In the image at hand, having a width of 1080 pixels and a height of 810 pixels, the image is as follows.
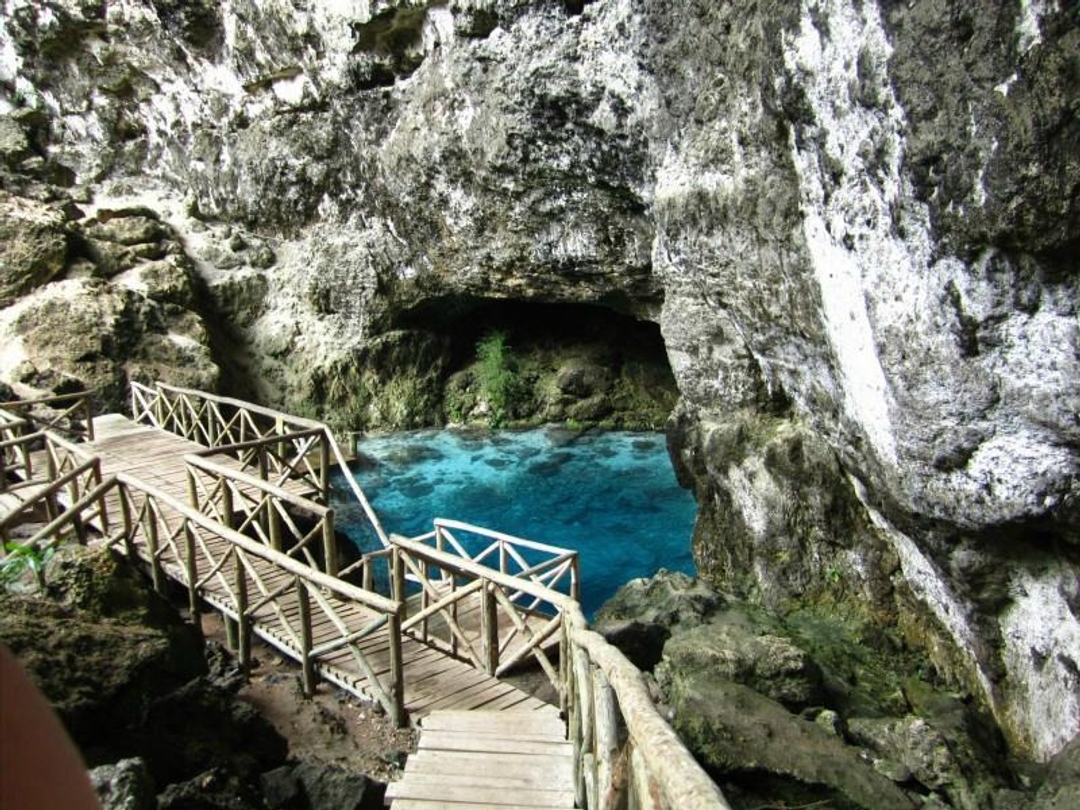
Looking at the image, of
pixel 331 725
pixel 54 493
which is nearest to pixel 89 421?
pixel 54 493

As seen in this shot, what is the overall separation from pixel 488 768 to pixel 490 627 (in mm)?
2026

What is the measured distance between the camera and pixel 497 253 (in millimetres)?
14641

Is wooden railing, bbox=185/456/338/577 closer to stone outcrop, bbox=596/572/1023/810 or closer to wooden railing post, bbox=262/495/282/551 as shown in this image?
wooden railing post, bbox=262/495/282/551

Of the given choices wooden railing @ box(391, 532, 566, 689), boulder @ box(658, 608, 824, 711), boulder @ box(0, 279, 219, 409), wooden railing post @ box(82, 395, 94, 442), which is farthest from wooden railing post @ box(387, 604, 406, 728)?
boulder @ box(0, 279, 219, 409)

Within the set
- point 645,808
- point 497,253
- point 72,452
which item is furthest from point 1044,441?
point 497,253

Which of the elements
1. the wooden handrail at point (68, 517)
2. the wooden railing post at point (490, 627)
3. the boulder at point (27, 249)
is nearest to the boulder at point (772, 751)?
the wooden railing post at point (490, 627)

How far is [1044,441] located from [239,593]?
A: 21.4ft

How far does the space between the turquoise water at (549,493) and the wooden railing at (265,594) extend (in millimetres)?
5363

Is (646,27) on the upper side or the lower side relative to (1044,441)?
upper

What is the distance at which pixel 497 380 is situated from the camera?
18.4 meters

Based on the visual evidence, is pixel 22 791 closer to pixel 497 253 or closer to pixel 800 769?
pixel 800 769

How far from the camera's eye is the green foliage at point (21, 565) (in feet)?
18.8

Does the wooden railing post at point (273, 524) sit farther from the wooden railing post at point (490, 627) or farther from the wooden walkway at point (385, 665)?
the wooden railing post at point (490, 627)

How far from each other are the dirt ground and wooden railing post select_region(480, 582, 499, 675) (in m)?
0.88
